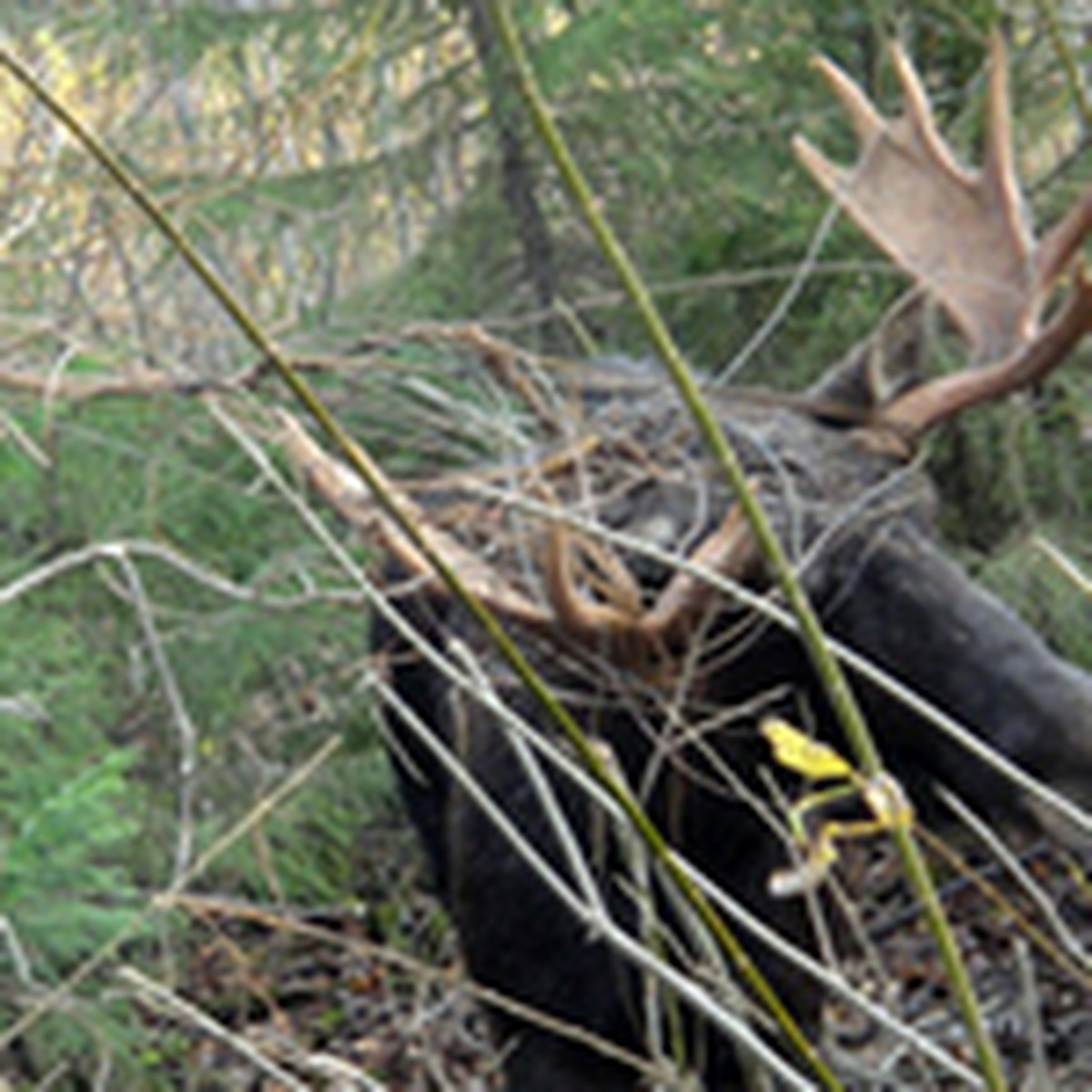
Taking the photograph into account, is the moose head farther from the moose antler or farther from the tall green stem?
the tall green stem

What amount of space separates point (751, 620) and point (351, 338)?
252 centimetres

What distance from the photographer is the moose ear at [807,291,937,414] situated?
168 inches

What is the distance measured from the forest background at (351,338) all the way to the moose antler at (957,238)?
1.42 metres

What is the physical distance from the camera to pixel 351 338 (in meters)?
5.84

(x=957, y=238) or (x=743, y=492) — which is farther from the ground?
(x=743, y=492)

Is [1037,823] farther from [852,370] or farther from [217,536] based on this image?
[217,536]

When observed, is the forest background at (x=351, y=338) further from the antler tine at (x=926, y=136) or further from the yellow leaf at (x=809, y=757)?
the yellow leaf at (x=809, y=757)

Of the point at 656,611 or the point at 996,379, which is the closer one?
the point at 656,611

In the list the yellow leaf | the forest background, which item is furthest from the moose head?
the yellow leaf

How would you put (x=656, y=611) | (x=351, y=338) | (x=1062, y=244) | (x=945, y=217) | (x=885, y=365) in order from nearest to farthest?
(x=656, y=611)
(x=1062, y=244)
(x=945, y=217)
(x=885, y=365)
(x=351, y=338)

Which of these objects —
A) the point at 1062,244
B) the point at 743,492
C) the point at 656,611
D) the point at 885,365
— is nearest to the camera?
the point at 743,492

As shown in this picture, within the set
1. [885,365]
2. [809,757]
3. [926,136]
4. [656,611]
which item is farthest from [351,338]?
[809,757]

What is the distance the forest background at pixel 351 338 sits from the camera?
20.3ft

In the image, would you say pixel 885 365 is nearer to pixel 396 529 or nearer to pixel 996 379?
pixel 996 379
